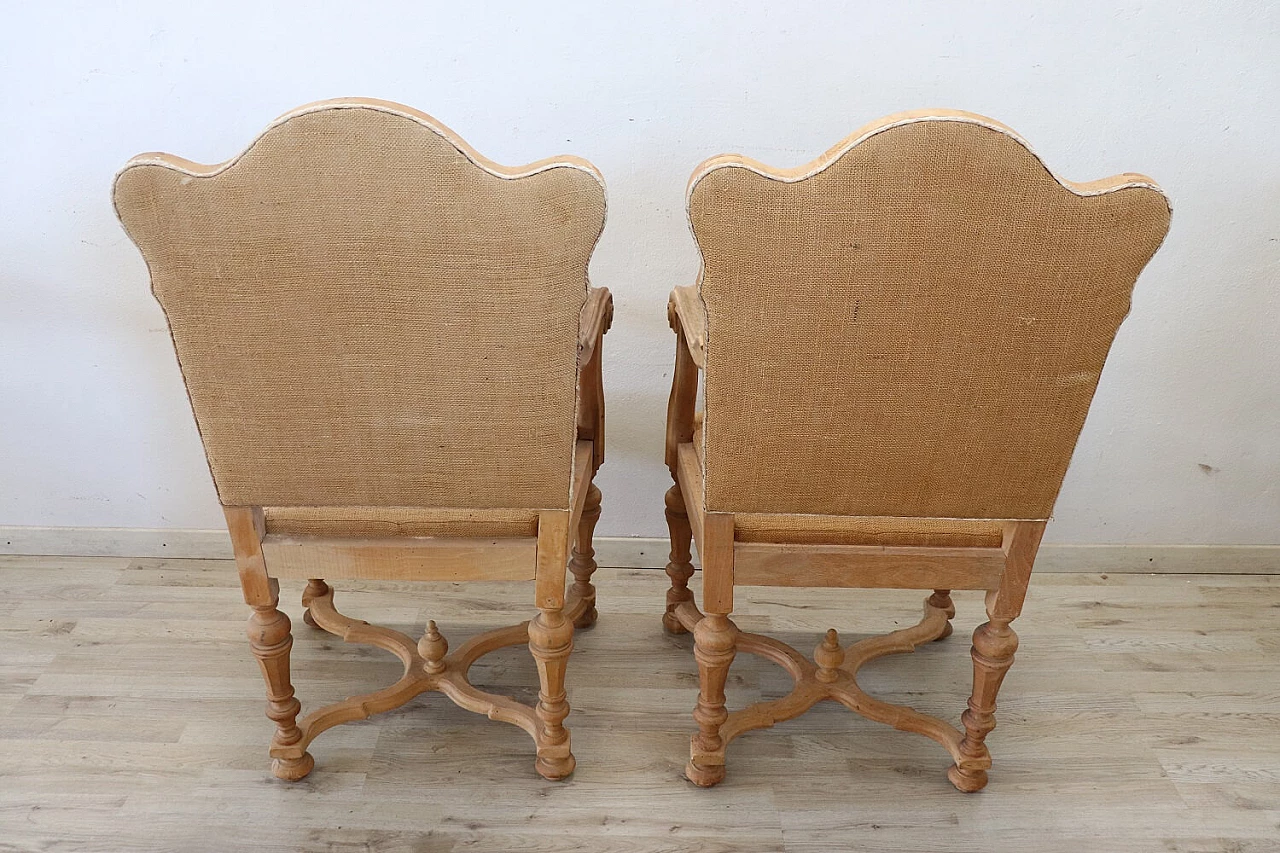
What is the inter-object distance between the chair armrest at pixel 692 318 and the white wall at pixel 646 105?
1.09 ft

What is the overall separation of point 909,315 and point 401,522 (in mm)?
792

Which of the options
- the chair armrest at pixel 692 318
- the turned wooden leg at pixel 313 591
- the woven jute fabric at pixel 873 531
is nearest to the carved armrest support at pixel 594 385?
the chair armrest at pixel 692 318

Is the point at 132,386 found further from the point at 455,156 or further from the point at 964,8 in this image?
the point at 964,8

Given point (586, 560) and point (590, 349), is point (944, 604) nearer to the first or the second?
point (586, 560)

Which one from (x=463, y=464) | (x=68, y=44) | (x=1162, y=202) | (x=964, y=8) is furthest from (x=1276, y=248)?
(x=68, y=44)

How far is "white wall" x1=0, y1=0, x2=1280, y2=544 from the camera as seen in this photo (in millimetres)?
1790

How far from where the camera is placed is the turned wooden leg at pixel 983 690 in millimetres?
1485

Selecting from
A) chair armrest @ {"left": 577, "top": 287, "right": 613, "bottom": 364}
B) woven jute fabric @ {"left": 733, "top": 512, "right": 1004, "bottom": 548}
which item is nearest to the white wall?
chair armrest @ {"left": 577, "top": 287, "right": 613, "bottom": 364}

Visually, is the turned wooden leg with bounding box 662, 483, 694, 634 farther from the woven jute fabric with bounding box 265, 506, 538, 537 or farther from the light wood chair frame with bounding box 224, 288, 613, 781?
the woven jute fabric with bounding box 265, 506, 538, 537

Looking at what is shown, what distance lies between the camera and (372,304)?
3.94ft

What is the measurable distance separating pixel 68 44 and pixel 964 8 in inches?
67.5

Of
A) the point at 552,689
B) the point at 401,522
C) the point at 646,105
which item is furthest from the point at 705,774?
the point at 646,105

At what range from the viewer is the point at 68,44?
1.81 m

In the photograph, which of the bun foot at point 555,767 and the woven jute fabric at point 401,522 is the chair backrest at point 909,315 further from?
the bun foot at point 555,767
